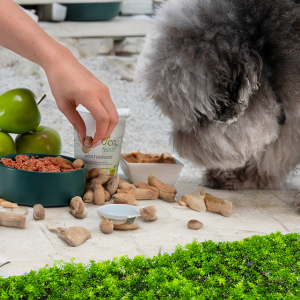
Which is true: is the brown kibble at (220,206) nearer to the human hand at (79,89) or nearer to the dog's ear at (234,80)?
the dog's ear at (234,80)

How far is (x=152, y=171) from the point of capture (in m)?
1.63

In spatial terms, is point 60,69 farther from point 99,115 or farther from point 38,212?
point 38,212

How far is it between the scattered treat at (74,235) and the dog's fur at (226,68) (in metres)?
0.47

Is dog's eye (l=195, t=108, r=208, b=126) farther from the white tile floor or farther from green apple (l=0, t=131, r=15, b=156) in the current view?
green apple (l=0, t=131, r=15, b=156)

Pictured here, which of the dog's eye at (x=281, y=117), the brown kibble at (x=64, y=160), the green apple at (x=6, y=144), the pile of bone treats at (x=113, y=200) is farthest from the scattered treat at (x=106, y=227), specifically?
the dog's eye at (x=281, y=117)

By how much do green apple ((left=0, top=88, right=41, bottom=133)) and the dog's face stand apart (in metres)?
0.45

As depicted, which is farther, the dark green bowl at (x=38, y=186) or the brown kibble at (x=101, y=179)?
the brown kibble at (x=101, y=179)

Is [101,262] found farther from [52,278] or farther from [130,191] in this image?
[130,191]

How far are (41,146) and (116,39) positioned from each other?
9.69 feet

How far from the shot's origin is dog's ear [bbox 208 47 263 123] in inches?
49.5

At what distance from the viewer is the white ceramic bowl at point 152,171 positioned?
162cm

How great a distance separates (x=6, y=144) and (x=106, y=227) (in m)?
0.59

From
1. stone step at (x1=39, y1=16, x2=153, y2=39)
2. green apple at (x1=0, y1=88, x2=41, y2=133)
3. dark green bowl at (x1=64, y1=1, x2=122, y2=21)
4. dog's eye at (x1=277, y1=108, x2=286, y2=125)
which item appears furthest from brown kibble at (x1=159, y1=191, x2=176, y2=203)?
dark green bowl at (x1=64, y1=1, x2=122, y2=21)

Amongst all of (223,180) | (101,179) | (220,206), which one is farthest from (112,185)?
(223,180)
